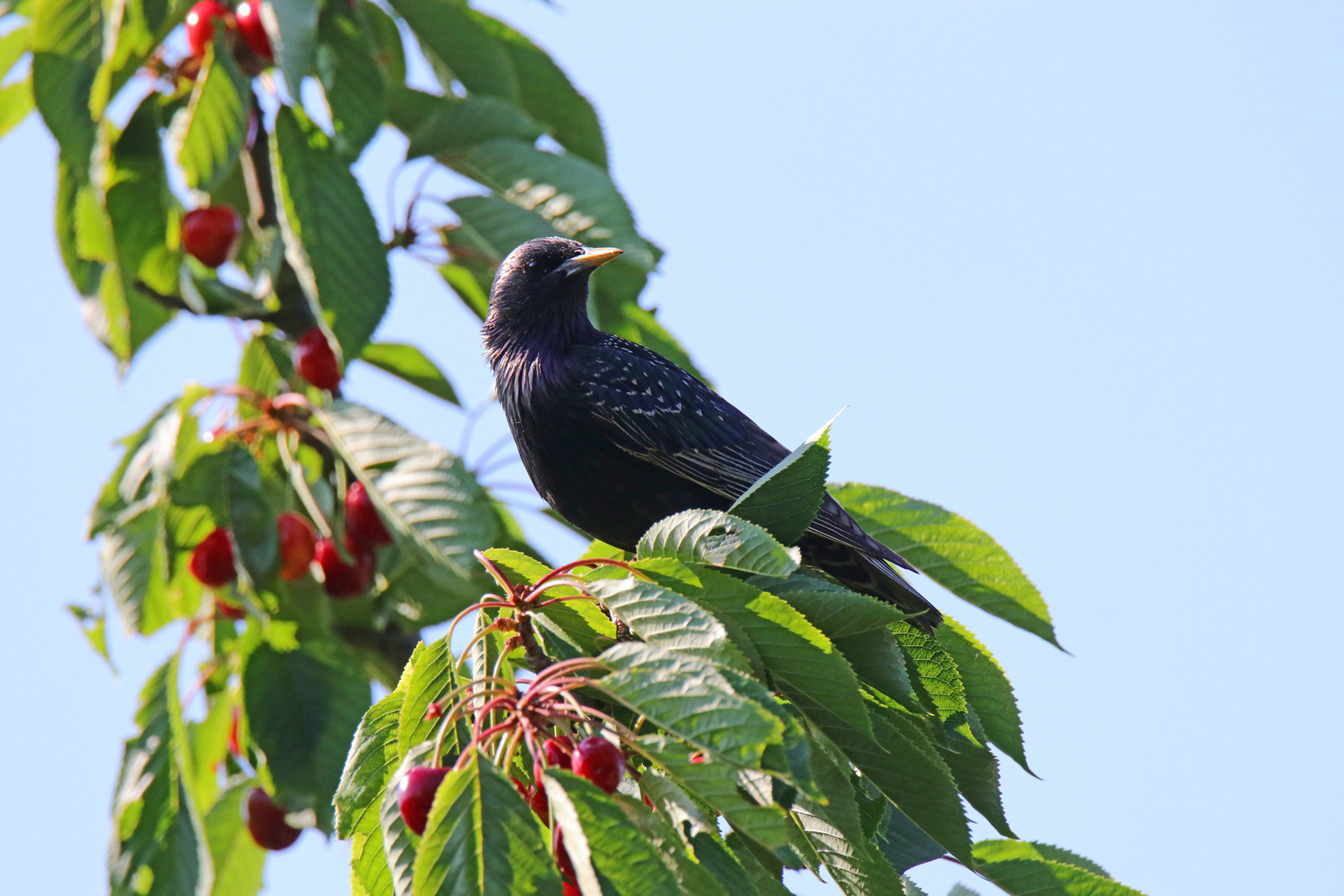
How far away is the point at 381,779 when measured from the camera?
2.33m

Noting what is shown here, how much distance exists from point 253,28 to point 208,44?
6.2 inches

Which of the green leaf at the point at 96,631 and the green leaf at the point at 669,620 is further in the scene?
the green leaf at the point at 96,631

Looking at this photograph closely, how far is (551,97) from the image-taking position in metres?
5.18

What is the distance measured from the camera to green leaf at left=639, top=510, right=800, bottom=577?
1986mm

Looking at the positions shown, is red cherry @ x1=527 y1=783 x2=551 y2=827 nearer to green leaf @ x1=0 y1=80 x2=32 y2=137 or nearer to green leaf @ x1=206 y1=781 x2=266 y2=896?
green leaf @ x1=206 y1=781 x2=266 y2=896

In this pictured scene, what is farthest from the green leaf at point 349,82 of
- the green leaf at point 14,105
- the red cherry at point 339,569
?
the green leaf at point 14,105

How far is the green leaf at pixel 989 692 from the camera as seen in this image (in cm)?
259

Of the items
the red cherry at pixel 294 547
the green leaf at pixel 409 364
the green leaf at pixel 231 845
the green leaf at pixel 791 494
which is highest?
the green leaf at pixel 791 494

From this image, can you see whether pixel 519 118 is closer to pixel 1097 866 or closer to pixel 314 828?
pixel 314 828

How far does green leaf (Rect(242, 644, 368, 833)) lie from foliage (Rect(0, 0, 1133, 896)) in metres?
0.01

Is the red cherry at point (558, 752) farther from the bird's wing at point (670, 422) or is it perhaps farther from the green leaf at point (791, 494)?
the bird's wing at point (670, 422)

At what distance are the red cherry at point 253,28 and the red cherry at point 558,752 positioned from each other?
3.06 meters

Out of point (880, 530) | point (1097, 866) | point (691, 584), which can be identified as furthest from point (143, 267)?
point (1097, 866)

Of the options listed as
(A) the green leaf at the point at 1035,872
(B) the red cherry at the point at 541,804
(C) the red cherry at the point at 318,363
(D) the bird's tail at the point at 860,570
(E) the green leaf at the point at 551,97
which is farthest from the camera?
(E) the green leaf at the point at 551,97
